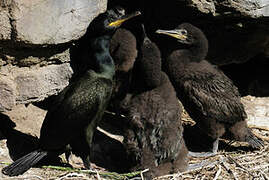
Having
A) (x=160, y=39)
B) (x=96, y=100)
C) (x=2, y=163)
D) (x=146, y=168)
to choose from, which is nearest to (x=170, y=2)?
(x=160, y=39)

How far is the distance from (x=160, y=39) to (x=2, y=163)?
2.58 metres

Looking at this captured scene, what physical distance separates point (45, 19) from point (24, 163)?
52.6 inches

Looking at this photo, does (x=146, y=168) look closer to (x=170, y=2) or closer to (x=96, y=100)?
(x=96, y=100)

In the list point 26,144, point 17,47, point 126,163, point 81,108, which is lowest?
point 126,163

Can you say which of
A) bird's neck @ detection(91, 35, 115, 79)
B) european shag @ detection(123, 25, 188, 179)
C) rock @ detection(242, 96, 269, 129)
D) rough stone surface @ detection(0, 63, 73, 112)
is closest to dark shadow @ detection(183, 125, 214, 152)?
rock @ detection(242, 96, 269, 129)

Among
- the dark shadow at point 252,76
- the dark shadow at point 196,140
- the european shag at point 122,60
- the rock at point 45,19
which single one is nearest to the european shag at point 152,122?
the rock at point 45,19

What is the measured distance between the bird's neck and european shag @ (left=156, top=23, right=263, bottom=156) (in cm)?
70

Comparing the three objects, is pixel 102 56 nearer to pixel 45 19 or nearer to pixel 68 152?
pixel 45 19

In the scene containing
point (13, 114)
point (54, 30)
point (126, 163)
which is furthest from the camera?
point (13, 114)

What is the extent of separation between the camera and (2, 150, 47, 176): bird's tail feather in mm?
4398

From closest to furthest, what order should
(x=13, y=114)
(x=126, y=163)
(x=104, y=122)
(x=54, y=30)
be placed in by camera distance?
(x=54, y=30), (x=126, y=163), (x=13, y=114), (x=104, y=122)

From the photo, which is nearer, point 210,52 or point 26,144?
point 26,144

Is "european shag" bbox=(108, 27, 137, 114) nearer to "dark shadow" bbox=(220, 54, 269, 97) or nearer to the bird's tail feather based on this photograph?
the bird's tail feather

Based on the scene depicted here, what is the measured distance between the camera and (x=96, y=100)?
4.60 meters
